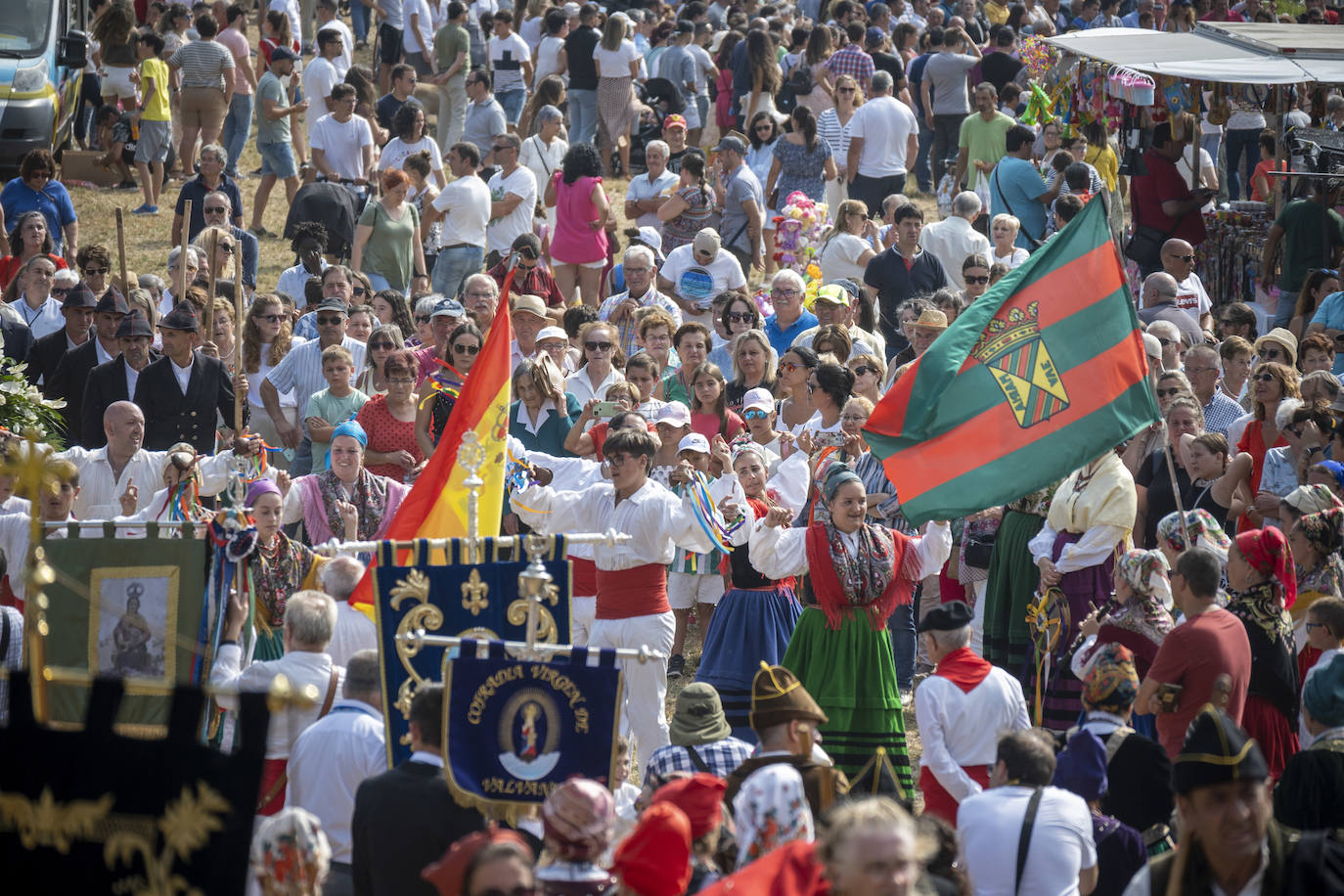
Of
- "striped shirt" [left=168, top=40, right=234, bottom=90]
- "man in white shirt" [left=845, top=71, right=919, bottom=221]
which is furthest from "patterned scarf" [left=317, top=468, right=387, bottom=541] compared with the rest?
"striped shirt" [left=168, top=40, right=234, bottom=90]

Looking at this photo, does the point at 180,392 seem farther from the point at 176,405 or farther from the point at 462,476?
the point at 462,476

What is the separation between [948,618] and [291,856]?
303 cm

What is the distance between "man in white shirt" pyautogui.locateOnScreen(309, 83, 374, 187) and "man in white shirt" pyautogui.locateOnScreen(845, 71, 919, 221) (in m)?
4.78

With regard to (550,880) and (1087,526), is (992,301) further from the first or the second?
(550,880)

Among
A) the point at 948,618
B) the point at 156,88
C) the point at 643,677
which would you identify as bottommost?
the point at 643,677

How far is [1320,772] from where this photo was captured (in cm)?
574

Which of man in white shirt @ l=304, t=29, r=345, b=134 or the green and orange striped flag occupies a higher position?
man in white shirt @ l=304, t=29, r=345, b=134

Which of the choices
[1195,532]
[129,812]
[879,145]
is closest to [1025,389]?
[1195,532]

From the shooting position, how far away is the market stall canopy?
1396cm

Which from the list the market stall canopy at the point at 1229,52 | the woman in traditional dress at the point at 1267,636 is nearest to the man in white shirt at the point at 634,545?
the woman in traditional dress at the point at 1267,636

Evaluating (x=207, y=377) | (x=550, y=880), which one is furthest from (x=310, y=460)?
(x=550, y=880)

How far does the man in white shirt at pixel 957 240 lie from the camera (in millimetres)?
13484

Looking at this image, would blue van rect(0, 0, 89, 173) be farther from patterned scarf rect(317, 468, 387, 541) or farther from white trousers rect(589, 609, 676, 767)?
white trousers rect(589, 609, 676, 767)

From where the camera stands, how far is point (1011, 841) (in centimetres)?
512
